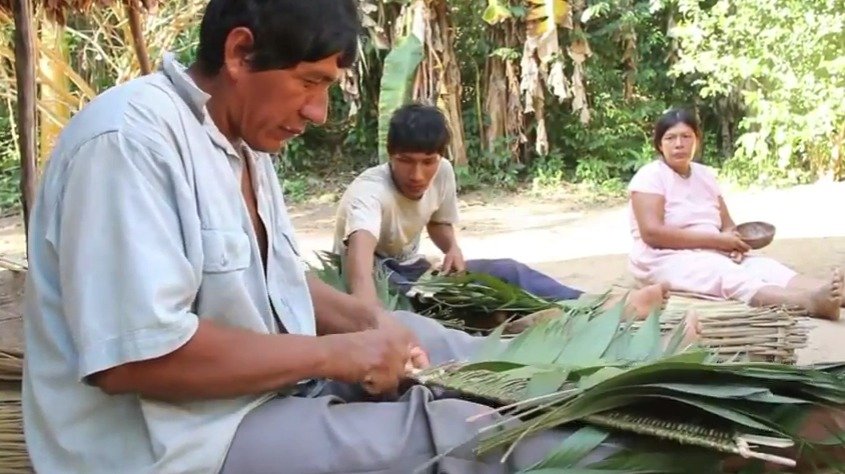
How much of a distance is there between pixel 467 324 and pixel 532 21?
6853mm

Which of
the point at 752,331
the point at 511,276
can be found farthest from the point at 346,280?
the point at 752,331

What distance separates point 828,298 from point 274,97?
2952 millimetres

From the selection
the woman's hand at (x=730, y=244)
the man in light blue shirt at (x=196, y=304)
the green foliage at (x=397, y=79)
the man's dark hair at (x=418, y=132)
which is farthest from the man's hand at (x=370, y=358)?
the green foliage at (x=397, y=79)

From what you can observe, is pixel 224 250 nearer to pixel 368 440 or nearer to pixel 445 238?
pixel 368 440

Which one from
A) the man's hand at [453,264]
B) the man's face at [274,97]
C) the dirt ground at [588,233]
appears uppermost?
the man's face at [274,97]

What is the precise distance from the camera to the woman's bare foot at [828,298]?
3.64 metres

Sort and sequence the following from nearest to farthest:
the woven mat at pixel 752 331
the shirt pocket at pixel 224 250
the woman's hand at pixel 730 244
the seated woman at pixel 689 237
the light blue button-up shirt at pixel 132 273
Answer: the light blue button-up shirt at pixel 132 273
the shirt pocket at pixel 224 250
the woven mat at pixel 752 331
the seated woman at pixel 689 237
the woman's hand at pixel 730 244

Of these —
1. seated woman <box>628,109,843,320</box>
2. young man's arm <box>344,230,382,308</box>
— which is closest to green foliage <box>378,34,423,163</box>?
seated woman <box>628,109,843,320</box>

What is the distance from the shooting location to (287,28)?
1324 mm

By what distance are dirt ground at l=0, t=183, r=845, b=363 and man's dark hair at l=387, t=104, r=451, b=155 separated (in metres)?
1.32

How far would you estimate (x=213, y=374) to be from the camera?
4.06 feet

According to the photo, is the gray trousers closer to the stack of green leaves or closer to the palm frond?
the stack of green leaves

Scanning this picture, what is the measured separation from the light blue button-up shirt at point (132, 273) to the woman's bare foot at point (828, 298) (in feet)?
9.52

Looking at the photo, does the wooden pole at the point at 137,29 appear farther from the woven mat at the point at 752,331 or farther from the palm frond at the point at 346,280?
the woven mat at the point at 752,331
